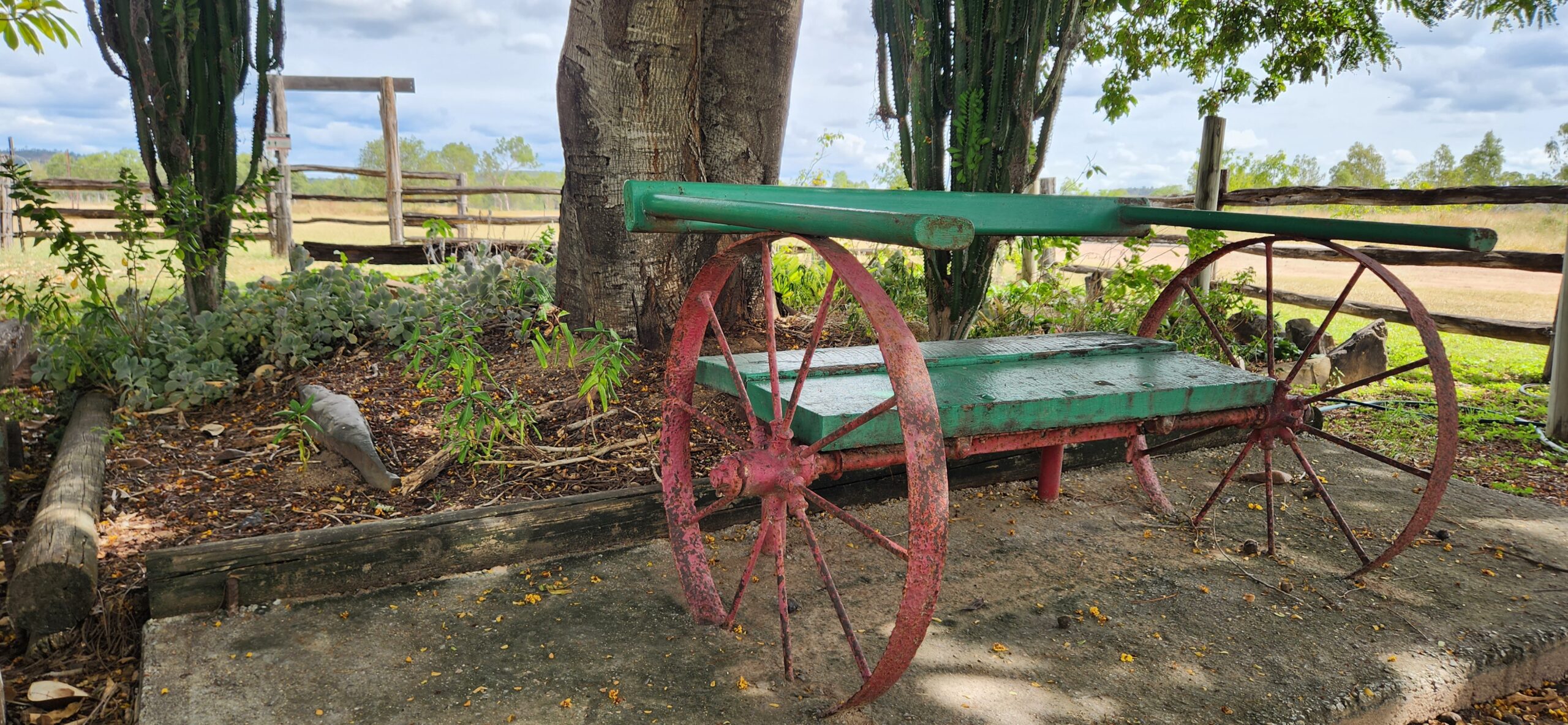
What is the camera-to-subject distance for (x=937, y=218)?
1546 millimetres

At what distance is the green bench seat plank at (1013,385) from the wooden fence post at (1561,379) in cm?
286

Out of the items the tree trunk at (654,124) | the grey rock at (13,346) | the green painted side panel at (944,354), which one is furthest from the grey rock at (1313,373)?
the grey rock at (13,346)

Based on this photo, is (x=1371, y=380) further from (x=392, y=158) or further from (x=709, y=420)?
(x=392, y=158)

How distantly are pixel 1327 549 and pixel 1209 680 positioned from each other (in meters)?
1.16

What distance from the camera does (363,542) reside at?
2613mm

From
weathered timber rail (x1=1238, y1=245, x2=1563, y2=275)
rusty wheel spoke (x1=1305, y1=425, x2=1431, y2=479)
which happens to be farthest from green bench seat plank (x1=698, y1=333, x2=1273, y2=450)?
weathered timber rail (x1=1238, y1=245, x2=1563, y2=275)

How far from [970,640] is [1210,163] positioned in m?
5.61

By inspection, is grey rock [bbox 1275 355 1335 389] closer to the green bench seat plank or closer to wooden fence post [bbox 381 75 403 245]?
the green bench seat plank

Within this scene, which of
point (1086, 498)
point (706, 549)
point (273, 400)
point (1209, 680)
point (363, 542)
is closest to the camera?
point (1209, 680)

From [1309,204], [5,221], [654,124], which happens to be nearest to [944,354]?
[654,124]

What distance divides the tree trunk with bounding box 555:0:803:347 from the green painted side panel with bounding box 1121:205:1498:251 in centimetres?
196

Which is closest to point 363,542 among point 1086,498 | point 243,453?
point 243,453

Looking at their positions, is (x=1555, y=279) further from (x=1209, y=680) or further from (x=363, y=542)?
(x=363, y=542)

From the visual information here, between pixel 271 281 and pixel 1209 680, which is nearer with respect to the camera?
pixel 1209 680
